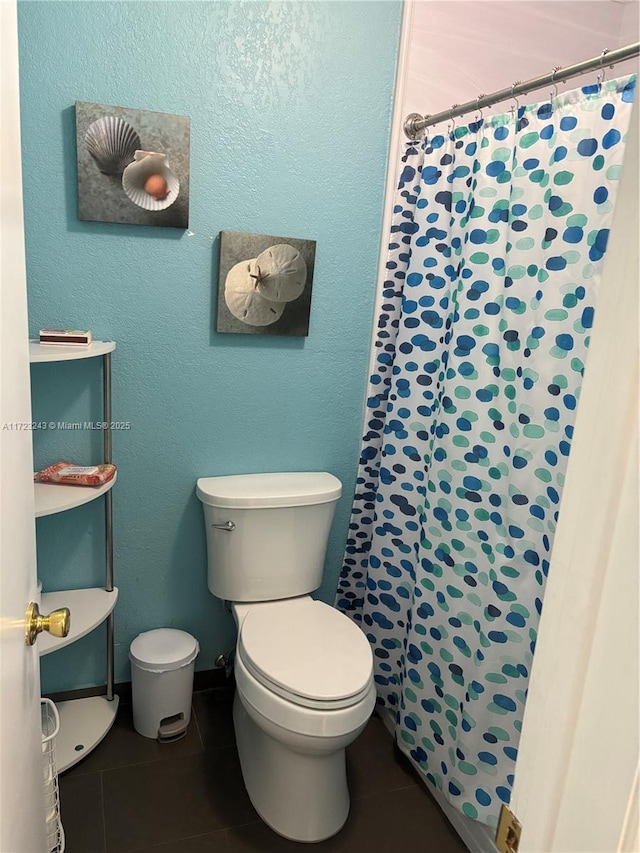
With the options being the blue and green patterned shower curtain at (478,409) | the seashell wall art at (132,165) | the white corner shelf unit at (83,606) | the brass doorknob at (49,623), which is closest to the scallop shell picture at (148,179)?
the seashell wall art at (132,165)

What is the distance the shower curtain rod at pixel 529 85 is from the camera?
1242 mm

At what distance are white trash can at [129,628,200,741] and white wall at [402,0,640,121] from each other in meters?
1.83

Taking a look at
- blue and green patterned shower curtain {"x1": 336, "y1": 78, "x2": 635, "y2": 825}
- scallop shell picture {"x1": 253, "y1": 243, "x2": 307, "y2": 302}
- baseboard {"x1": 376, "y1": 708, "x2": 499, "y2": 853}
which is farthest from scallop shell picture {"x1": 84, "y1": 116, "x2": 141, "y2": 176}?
baseboard {"x1": 376, "y1": 708, "x2": 499, "y2": 853}

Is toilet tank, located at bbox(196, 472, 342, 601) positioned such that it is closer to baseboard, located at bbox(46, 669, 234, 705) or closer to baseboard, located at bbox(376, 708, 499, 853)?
baseboard, located at bbox(46, 669, 234, 705)

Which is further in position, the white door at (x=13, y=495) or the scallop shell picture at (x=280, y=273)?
the scallop shell picture at (x=280, y=273)

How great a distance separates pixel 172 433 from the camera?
1.91 metres

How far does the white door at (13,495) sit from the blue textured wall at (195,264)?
912mm

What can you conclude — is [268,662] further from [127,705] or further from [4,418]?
[4,418]

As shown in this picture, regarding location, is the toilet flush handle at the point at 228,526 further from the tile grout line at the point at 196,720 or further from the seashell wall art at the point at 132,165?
the seashell wall art at the point at 132,165

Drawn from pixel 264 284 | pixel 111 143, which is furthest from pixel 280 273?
pixel 111 143

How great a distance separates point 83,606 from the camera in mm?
1827

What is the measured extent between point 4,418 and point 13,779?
47 centimetres

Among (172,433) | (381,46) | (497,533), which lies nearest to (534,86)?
(381,46)

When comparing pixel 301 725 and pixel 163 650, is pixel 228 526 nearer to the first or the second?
pixel 163 650
